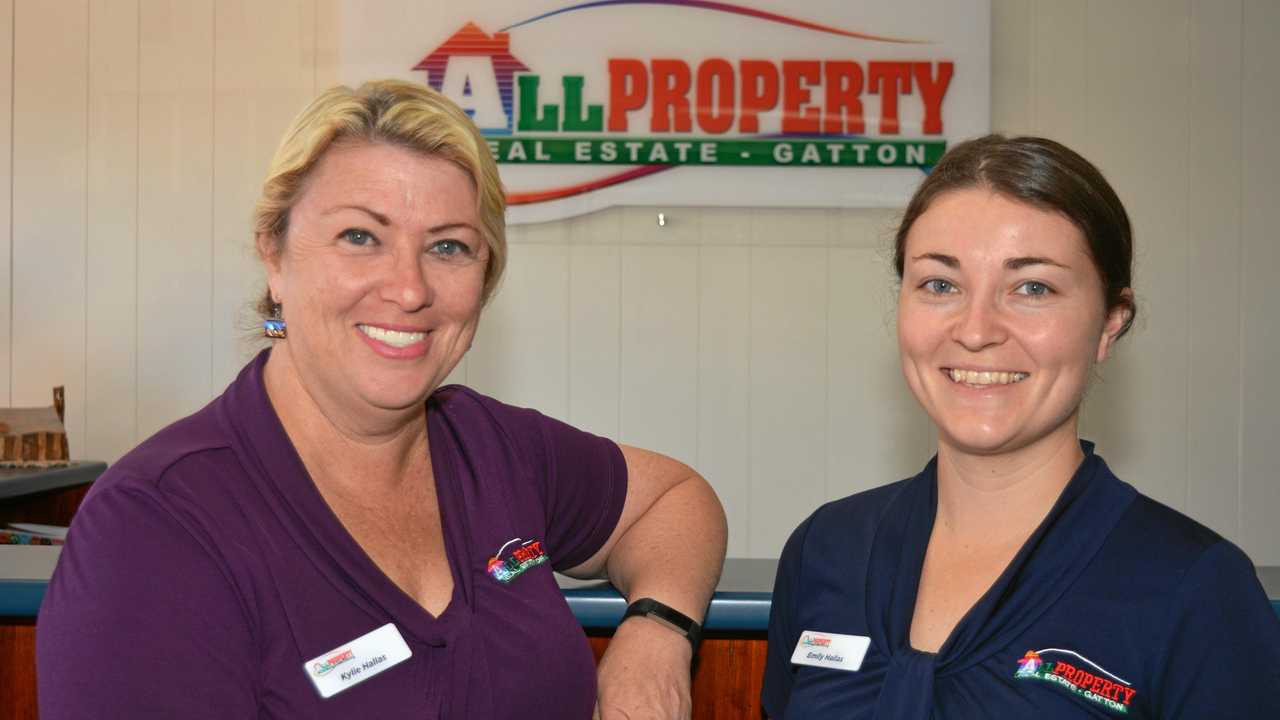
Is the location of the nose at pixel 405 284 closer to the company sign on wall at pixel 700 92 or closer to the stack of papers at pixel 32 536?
the stack of papers at pixel 32 536

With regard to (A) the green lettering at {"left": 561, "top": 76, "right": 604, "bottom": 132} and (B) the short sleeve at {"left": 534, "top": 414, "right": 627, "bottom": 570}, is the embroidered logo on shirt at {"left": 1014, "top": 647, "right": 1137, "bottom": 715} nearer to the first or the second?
(B) the short sleeve at {"left": 534, "top": 414, "right": 627, "bottom": 570}

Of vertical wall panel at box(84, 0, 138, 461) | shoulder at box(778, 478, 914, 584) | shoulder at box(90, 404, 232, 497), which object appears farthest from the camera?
vertical wall panel at box(84, 0, 138, 461)

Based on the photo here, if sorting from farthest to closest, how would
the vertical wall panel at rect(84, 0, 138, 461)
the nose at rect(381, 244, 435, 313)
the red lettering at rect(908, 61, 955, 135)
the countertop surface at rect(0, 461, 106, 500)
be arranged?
the vertical wall panel at rect(84, 0, 138, 461) < the red lettering at rect(908, 61, 955, 135) < the countertop surface at rect(0, 461, 106, 500) < the nose at rect(381, 244, 435, 313)

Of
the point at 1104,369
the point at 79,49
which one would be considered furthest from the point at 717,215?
the point at 79,49

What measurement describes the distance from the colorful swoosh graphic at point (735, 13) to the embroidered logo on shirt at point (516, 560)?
2.87 metres

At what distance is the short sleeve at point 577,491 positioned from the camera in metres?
1.75

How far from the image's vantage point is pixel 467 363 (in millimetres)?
4191

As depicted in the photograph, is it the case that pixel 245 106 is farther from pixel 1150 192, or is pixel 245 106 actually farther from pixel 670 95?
pixel 1150 192

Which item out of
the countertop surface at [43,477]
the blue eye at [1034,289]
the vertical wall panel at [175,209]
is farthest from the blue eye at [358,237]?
the vertical wall panel at [175,209]

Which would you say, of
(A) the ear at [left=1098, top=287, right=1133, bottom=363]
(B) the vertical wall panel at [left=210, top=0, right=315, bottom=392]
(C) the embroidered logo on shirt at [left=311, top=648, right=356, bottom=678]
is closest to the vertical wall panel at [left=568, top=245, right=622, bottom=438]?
(B) the vertical wall panel at [left=210, top=0, right=315, bottom=392]

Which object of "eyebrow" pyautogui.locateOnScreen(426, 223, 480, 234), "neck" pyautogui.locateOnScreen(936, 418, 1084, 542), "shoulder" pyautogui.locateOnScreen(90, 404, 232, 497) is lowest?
"neck" pyautogui.locateOnScreen(936, 418, 1084, 542)

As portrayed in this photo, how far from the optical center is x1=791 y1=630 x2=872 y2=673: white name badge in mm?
1448

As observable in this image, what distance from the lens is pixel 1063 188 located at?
1428 millimetres

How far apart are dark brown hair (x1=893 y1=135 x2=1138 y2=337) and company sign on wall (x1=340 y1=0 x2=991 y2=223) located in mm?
2590
